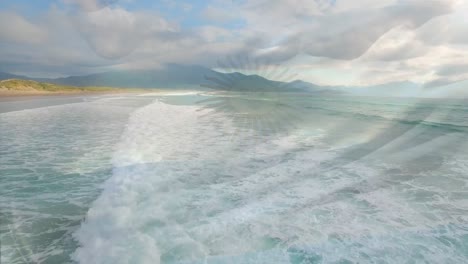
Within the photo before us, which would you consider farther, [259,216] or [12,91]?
[12,91]

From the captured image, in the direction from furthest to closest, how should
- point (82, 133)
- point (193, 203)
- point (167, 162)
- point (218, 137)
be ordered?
1. point (82, 133)
2. point (218, 137)
3. point (167, 162)
4. point (193, 203)

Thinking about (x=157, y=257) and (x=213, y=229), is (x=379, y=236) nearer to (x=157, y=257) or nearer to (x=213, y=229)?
(x=213, y=229)

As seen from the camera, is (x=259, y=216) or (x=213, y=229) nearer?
(x=213, y=229)

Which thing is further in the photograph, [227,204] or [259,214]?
[227,204]

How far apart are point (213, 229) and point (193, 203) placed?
0.99m

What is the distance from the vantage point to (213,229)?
4.32 metres

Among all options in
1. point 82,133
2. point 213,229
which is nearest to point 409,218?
point 213,229

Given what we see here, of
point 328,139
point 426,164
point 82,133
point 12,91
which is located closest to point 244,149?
point 328,139

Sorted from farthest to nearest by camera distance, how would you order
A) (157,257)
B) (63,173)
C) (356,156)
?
1. (356,156)
2. (63,173)
3. (157,257)

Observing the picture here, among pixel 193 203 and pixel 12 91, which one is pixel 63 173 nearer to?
pixel 193 203

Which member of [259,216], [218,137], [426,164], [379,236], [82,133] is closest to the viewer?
[379,236]

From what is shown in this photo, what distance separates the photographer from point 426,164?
8461 mm

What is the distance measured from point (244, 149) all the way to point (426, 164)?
16.9 feet

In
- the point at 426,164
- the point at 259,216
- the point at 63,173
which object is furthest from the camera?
the point at 426,164
